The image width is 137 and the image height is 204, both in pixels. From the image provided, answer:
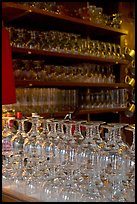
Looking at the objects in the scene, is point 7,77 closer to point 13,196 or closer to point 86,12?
point 13,196

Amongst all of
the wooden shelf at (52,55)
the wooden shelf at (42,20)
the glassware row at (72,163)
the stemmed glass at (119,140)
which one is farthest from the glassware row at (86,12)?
the stemmed glass at (119,140)

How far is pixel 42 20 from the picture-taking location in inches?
132

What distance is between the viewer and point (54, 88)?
3.48 m

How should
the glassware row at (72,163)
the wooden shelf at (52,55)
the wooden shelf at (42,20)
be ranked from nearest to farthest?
the glassware row at (72,163) → the wooden shelf at (42,20) → the wooden shelf at (52,55)

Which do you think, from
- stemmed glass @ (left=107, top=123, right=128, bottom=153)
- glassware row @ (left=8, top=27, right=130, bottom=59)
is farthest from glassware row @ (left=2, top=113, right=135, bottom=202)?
glassware row @ (left=8, top=27, right=130, bottom=59)

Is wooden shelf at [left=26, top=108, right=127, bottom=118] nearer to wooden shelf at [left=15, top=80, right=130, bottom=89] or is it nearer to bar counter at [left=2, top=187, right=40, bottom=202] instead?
wooden shelf at [left=15, top=80, right=130, bottom=89]

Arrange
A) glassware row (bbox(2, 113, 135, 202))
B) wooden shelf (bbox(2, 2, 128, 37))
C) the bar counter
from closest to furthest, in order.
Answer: glassware row (bbox(2, 113, 135, 202)) < the bar counter < wooden shelf (bbox(2, 2, 128, 37))

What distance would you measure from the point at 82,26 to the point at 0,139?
8.40ft

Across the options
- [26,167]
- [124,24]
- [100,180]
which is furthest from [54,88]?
[100,180]

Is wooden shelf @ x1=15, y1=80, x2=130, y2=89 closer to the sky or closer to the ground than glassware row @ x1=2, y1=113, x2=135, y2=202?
closer to the sky

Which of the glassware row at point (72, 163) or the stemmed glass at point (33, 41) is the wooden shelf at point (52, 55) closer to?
the stemmed glass at point (33, 41)

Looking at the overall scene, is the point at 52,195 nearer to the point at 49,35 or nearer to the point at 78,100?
the point at 49,35

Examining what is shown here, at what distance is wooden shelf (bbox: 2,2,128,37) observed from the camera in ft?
9.32

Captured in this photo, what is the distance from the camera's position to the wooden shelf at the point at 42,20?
2.84 m
